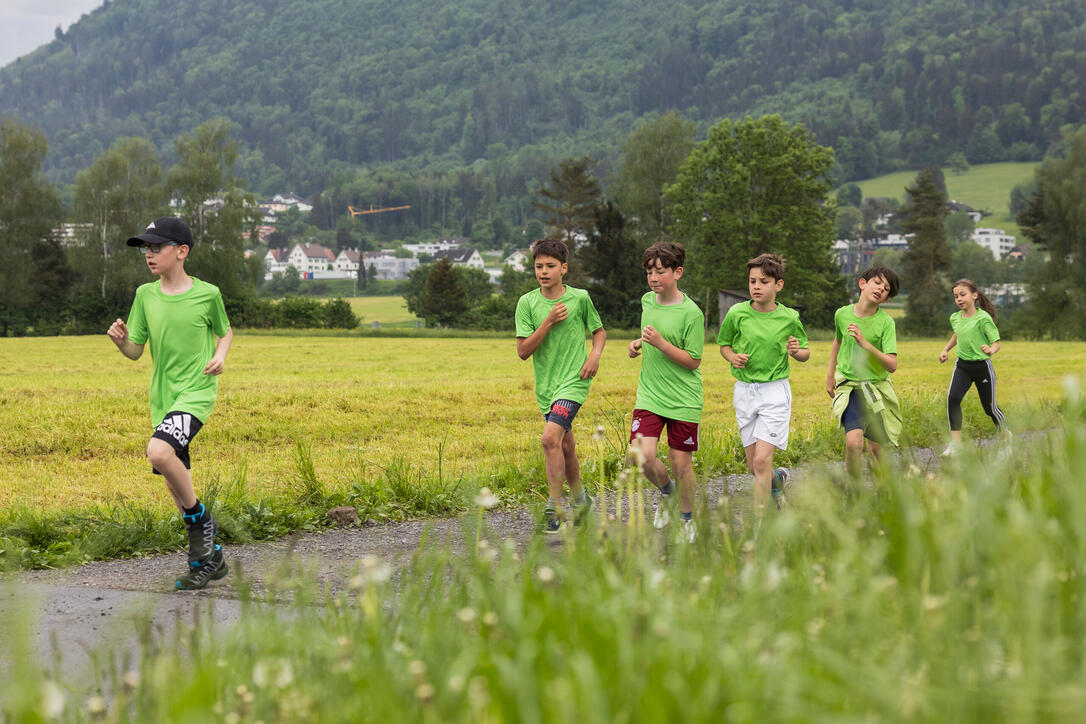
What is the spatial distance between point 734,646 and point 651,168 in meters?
92.1

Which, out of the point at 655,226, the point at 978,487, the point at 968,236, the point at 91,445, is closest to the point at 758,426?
the point at 978,487

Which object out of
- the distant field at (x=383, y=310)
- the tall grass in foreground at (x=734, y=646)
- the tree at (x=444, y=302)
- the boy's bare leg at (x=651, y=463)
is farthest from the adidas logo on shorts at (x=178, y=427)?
the distant field at (x=383, y=310)

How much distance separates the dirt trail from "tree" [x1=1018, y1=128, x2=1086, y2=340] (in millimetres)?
70458

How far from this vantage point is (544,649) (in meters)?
2.77

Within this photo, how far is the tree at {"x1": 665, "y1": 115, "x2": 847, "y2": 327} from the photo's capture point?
6606 centimetres

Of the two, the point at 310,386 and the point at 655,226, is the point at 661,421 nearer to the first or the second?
the point at 310,386

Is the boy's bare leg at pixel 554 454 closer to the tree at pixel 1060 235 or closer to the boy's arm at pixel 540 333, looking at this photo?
the boy's arm at pixel 540 333

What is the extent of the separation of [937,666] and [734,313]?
19.2 ft

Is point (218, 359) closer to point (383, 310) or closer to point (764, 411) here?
point (764, 411)

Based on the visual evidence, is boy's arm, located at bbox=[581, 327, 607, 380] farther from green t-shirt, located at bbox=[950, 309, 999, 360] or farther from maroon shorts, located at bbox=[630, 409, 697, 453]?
green t-shirt, located at bbox=[950, 309, 999, 360]

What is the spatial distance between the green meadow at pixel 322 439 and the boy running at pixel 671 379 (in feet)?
1.20

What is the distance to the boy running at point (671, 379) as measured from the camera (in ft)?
25.0

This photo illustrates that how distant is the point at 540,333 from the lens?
796 centimetres

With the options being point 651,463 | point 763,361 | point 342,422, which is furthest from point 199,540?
point 342,422
